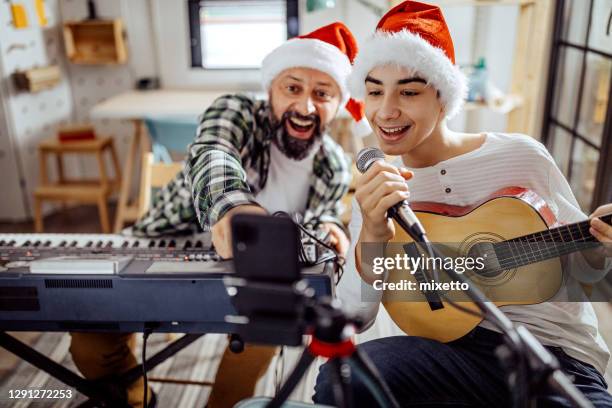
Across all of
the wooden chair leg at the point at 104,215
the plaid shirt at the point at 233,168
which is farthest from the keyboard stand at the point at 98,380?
the wooden chair leg at the point at 104,215

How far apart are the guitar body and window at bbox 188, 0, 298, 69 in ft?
8.51

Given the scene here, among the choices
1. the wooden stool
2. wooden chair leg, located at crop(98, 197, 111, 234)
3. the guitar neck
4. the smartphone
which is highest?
the smartphone

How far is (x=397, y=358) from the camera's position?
1.05 meters

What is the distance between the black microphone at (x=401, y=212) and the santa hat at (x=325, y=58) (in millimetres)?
532

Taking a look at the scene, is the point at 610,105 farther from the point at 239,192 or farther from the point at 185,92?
the point at 185,92

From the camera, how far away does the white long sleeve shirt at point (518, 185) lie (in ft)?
3.50

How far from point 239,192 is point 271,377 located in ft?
3.50

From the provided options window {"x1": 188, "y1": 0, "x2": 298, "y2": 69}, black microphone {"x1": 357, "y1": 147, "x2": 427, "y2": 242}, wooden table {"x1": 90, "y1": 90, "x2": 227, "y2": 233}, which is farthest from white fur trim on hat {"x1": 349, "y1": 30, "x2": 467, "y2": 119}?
window {"x1": 188, "y1": 0, "x2": 298, "y2": 69}

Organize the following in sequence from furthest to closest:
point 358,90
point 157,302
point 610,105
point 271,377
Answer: point 610,105, point 271,377, point 358,90, point 157,302

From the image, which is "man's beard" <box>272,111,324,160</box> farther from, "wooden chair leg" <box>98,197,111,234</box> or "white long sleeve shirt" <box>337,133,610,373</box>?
"wooden chair leg" <box>98,197,111,234</box>

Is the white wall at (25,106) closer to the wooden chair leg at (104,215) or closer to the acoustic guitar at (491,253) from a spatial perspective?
the wooden chair leg at (104,215)

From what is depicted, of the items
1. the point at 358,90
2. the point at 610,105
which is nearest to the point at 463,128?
the point at 610,105

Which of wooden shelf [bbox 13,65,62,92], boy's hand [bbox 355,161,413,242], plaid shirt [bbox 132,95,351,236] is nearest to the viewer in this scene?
boy's hand [bbox 355,161,413,242]

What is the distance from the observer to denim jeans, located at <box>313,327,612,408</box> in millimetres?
997
